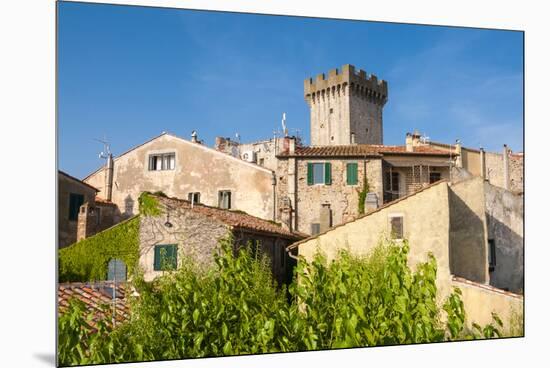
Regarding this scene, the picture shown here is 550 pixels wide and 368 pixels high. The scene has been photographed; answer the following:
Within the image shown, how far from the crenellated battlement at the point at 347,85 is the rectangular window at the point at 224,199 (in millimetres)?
1496

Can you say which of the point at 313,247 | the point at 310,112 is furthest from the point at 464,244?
the point at 310,112

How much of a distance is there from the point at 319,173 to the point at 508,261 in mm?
3084

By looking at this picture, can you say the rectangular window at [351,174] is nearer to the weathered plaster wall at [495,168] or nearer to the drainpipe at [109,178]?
the weathered plaster wall at [495,168]

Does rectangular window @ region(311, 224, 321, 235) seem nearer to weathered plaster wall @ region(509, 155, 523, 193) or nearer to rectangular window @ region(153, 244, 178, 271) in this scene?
rectangular window @ region(153, 244, 178, 271)

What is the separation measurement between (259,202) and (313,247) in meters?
1.17

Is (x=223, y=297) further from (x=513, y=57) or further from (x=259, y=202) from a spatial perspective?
(x=513, y=57)

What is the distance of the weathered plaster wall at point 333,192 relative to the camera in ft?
28.3

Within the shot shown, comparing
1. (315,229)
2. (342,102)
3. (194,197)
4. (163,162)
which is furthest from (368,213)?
(342,102)

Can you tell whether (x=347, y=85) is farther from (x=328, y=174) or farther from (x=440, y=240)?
(x=440, y=240)

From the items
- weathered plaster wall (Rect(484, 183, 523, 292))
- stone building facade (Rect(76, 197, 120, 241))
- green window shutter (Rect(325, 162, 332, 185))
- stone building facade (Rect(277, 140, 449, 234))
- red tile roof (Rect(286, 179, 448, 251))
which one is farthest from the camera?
green window shutter (Rect(325, 162, 332, 185))

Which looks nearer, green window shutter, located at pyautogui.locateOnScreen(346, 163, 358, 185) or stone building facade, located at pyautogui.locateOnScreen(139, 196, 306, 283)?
stone building facade, located at pyautogui.locateOnScreen(139, 196, 306, 283)

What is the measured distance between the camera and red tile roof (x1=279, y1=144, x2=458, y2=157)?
8.71 meters

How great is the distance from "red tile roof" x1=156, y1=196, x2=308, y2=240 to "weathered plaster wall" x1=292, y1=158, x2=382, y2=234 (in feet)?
1.47

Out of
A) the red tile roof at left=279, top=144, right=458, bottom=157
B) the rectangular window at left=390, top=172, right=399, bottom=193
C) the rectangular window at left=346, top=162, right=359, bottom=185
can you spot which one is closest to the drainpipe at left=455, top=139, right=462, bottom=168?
the red tile roof at left=279, top=144, right=458, bottom=157
